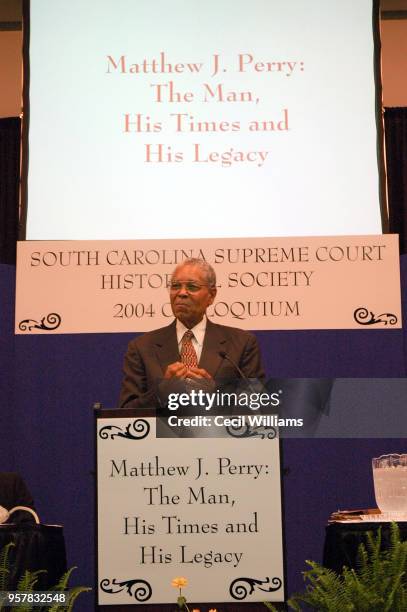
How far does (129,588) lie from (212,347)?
162 cm

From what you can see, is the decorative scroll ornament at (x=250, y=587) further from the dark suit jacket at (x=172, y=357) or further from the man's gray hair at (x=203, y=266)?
the man's gray hair at (x=203, y=266)

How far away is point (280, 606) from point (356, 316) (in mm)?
2319

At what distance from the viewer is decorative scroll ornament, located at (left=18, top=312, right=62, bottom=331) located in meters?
5.27

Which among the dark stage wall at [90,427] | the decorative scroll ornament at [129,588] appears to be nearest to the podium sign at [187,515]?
the decorative scroll ornament at [129,588]

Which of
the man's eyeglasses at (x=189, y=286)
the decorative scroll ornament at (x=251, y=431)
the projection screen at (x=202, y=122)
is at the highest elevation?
the projection screen at (x=202, y=122)

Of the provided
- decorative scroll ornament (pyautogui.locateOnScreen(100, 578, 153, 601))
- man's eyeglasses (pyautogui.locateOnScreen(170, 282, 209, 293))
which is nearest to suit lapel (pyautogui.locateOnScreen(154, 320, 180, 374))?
man's eyeglasses (pyautogui.locateOnScreen(170, 282, 209, 293))

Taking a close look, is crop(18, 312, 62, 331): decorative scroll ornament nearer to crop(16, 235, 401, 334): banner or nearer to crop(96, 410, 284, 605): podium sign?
crop(16, 235, 401, 334): banner

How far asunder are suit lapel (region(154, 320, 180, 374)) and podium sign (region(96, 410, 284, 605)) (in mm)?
1116

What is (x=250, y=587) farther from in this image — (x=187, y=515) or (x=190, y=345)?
(x=190, y=345)

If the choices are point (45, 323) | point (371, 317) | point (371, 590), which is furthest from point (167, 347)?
point (371, 590)

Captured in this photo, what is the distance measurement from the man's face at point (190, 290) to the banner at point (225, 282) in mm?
755

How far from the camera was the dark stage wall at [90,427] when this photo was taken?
5.32m

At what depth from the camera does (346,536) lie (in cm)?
316

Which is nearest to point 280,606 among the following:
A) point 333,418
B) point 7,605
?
point 7,605
